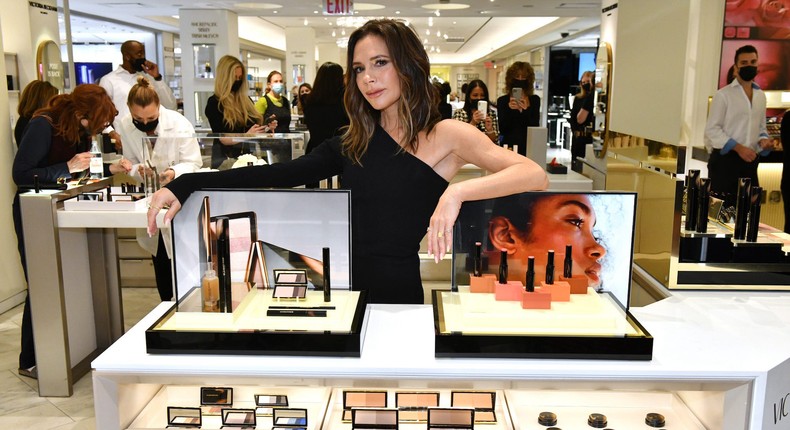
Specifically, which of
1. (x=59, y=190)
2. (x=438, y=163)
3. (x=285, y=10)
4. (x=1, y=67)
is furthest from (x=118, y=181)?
(x=285, y=10)

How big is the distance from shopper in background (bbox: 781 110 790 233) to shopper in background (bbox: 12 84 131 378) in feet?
10.9

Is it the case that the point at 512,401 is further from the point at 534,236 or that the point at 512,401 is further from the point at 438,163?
the point at 438,163

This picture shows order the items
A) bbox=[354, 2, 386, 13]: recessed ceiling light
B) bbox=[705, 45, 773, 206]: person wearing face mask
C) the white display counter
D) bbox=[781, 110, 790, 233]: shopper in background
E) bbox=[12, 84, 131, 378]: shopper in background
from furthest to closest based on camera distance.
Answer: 1. bbox=[354, 2, 386, 13]: recessed ceiling light
2. bbox=[12, 84, 131, 378]: shopper in background
3. bbox=[781, 110, 790, 233]: shopper in background
4. bbox=[705, 45, 773, 206]: person wearing face mask
5. the white display counter

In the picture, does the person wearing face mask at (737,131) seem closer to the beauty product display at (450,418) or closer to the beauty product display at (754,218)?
the beauty product display at (754,218)

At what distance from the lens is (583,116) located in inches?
345

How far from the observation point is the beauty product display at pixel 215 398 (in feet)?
5.05

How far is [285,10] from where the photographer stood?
12.6 m

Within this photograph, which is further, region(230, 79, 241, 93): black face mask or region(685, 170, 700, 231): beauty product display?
region(230, 79, 241, 93): black face mask

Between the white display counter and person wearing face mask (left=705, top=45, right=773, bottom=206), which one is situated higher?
person wearing face mask (left=705, top=45, right=773, bottom=206)

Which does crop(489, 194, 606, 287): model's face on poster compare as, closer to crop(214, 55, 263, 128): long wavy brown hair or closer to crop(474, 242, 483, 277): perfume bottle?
crop(474, 242, 483, 277): perfume bottle

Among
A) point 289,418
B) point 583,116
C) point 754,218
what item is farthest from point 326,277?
point 583,116

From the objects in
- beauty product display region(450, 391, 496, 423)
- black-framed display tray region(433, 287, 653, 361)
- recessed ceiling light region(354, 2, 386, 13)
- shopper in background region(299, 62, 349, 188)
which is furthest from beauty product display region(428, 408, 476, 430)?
recessed ceiling light region(354, 2, 386, 13)

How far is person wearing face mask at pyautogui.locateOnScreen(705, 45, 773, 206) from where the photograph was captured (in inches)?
98.8

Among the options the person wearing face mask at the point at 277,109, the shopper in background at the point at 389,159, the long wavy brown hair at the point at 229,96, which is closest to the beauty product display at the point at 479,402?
the shopper in background at the point at 389,159
